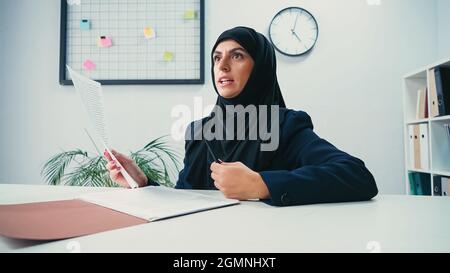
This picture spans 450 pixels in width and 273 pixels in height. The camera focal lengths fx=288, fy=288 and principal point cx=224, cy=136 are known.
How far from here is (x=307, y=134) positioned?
92 cm

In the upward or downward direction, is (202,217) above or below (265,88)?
below

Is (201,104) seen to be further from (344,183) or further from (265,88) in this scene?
(344,183)

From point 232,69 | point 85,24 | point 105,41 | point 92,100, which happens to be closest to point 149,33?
point 105,41

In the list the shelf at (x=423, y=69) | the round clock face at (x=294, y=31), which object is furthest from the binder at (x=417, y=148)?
the round clock face at (x=294, y=31)

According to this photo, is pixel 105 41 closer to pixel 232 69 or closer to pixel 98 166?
pixel 98 166

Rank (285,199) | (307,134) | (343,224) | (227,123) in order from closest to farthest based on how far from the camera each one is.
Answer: (343,224) < (285,199) < (307,134) < (227,123)

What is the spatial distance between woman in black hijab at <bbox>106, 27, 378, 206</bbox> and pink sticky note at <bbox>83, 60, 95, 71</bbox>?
130cm

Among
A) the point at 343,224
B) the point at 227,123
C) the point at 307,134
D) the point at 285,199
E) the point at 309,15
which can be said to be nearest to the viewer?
the point at 343,224

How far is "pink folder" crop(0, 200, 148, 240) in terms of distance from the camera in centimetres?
37

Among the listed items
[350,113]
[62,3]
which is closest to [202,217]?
[350,113]

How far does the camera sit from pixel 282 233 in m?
0.38

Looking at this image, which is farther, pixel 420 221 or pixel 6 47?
pixel 6 47

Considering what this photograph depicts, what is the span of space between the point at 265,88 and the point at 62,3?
1.85 metres

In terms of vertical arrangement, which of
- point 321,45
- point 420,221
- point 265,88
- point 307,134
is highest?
point 321,45
